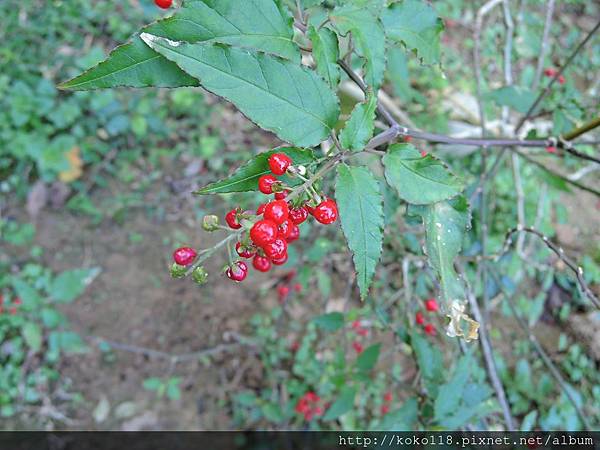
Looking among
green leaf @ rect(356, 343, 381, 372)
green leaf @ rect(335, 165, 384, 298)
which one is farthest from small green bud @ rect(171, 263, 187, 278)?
green leaf @ rect(356, 343, 381, 372)

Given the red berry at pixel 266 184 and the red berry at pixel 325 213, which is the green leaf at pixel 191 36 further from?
the red berry at pixel 325 213

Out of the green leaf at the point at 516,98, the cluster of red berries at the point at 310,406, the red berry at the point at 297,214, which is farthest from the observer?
the cluster of red berries at the point at 310,406

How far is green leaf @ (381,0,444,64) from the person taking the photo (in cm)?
137

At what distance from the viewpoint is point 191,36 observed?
98 cm

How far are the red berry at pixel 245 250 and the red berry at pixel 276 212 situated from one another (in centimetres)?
11

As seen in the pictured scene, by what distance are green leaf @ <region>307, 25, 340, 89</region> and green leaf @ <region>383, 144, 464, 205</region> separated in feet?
0.70

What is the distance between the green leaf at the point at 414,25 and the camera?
53.9 inches

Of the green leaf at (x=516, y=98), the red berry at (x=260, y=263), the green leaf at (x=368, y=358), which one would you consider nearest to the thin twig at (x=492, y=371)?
the green leaf at (x=368, y=358)

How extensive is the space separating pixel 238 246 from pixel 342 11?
0.59 metres

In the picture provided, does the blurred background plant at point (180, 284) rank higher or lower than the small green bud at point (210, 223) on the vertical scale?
lower

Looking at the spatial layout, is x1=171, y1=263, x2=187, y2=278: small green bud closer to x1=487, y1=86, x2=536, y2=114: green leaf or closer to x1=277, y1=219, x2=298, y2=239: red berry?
x1=277, y1=219, x2=298, y2=239: red berry

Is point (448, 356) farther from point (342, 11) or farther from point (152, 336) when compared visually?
point (342, 11)

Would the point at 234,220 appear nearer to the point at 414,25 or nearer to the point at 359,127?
the point at 359,127

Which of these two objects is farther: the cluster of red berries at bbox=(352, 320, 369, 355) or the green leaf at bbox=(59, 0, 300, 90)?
the cluster of red berries at bbox=(352, 320, 369, 355)
